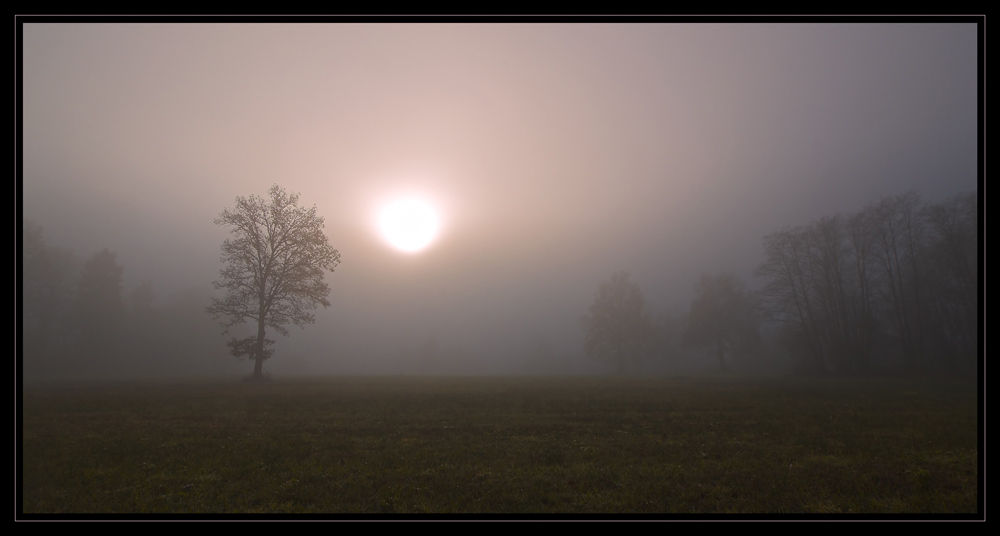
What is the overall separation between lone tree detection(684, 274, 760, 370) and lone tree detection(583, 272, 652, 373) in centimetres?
975

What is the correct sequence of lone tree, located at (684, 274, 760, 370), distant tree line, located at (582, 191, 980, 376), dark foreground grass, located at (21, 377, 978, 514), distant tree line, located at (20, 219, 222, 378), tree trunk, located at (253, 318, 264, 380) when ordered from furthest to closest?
lone tree, located at (684, 274, 760, 370), distant tree line, located at (20, 219, 222, 378), distant tree line, located at (582, 191, 980, 376), tree trunk, located at (253, 318, 264, 380), dark foreground grass, located at (21, 377, 978, 514)

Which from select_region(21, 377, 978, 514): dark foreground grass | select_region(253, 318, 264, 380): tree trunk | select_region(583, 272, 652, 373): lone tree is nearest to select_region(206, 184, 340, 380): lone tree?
select_region(253, 318, 264, 380): tree trunk

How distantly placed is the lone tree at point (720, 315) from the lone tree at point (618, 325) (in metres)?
9.75

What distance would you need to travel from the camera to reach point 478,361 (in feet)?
438

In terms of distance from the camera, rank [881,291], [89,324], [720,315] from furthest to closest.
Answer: [720,315], [89,324], [881,291]

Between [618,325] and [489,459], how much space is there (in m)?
78.4

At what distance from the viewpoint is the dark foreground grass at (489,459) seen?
8.95m

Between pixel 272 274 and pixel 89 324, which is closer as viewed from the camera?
pixel 272 274

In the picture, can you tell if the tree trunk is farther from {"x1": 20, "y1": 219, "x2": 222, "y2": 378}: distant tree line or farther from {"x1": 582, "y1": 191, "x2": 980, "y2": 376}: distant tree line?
{"x1": 582, "y1": 191, "x2": 980, "y2": 376}: distant tree line

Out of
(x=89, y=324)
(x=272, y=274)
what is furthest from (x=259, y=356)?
(x=89, y=324)

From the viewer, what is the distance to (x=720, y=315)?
84375mm

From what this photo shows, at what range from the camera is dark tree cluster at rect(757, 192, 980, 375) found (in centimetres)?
4516

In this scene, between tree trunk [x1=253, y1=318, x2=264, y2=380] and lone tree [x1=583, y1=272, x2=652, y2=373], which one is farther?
lone tree [x1=583, y1=272, x2=652, y2=373]

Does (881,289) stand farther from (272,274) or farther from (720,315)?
(272,274)
